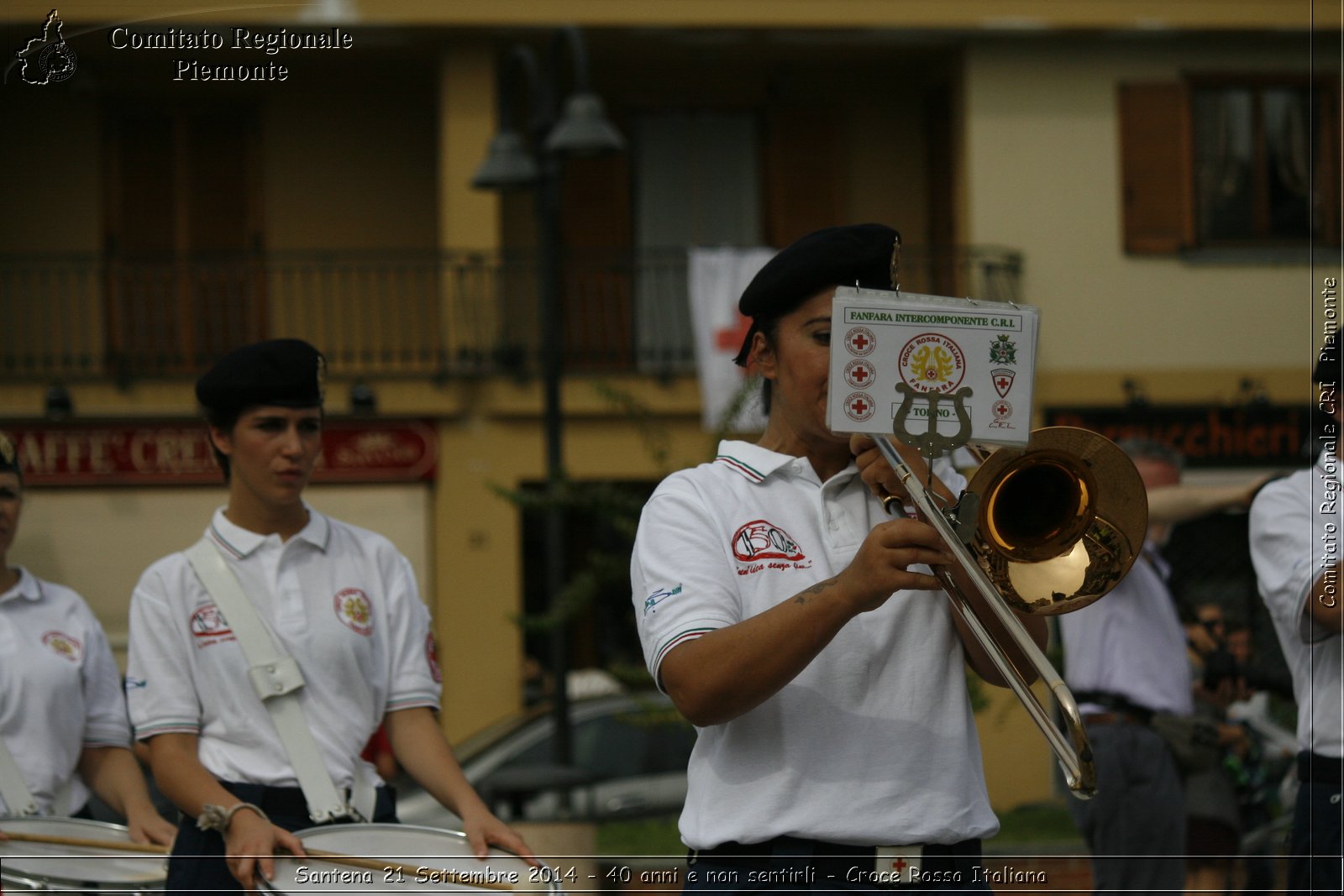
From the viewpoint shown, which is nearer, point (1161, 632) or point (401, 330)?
point (1161, 632)

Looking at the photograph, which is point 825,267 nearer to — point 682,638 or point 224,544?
point 682,638

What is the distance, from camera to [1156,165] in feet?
53.3

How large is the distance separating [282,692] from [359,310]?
1348 cm

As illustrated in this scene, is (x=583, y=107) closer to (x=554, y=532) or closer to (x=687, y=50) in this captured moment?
(x=554, y=532)

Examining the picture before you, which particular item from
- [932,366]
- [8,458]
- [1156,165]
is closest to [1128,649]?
[8,458]

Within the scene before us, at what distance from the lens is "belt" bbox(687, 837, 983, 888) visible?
106 inches

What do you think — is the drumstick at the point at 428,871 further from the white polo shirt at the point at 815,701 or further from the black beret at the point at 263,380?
the black beret at the point at 263,380

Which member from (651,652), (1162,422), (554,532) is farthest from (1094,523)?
(1162,422)

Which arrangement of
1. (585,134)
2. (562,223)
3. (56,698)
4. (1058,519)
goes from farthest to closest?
(562,223) → (585,134) → (56,698) → (1058,519)

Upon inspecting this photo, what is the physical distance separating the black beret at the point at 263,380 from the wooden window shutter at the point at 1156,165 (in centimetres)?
1292

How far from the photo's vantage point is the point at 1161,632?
20.4 ft

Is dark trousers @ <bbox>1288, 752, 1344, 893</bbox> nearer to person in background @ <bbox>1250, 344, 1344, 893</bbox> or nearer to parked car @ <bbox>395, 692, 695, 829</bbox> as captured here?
person in background @ <bbox>1250, 344, 1344, 893</bbox>

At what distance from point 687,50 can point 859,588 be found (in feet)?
47.3

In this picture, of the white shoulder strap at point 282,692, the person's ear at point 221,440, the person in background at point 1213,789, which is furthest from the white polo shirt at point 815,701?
the person in background at point 1213,789
